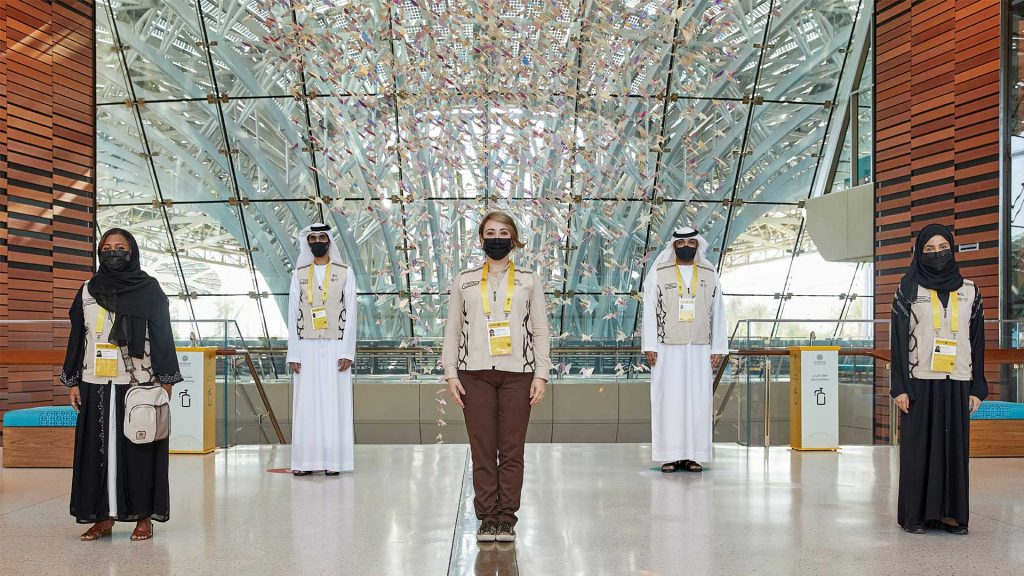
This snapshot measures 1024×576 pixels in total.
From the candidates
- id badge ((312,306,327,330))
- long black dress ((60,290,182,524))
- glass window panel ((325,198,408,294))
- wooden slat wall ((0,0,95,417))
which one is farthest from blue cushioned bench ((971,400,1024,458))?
wooden slat wall ((0,0,95,417))

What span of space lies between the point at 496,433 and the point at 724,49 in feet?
28.2

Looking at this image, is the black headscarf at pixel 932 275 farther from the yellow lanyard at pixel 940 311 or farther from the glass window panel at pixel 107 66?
the glass window panel at pixel 107 66

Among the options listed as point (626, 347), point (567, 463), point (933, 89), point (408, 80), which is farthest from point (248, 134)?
point (933, 89)

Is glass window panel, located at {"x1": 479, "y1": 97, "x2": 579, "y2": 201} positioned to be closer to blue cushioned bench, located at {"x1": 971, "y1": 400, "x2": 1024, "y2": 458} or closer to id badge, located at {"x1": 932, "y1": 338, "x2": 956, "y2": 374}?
blue cushioned bench, located at {"x1": 971, "y1": 400, "x2": 1024, "y2": 458}

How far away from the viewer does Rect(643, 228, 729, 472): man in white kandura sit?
6258 mm

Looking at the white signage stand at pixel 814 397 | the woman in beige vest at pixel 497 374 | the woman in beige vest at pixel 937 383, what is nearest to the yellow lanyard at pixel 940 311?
the woman in beige vest at pixel 937 383

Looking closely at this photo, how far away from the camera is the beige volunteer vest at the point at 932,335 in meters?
4.31

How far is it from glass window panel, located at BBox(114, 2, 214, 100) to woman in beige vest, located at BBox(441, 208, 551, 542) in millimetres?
8882

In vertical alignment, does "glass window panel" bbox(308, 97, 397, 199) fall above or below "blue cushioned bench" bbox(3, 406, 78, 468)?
above

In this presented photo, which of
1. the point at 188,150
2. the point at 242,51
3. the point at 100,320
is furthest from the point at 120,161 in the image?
the point at 100,320

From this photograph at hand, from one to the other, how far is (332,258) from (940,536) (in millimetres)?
4114

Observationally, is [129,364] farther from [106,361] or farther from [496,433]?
[496,433]

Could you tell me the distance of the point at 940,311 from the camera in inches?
171

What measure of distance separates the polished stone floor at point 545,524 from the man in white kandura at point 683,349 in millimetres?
253
